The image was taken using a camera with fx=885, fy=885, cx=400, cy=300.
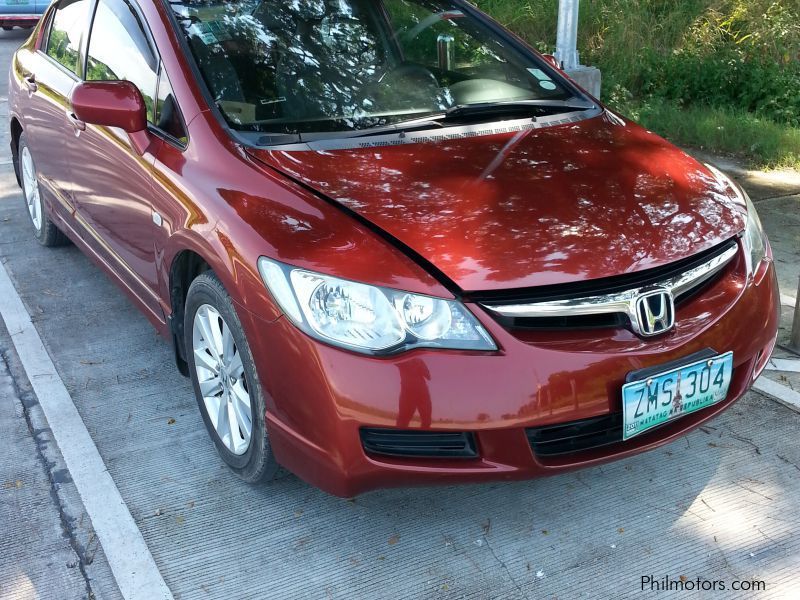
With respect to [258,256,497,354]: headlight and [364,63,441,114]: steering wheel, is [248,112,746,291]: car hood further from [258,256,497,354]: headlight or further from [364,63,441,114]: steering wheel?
[364,63,441,114]: steering wheel

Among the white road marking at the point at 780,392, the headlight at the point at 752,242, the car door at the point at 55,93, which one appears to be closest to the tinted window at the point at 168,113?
the car door at the point at 55,93

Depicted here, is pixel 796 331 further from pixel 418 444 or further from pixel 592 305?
pixel 418 444

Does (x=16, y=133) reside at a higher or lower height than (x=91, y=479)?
higher

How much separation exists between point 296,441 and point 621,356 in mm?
901

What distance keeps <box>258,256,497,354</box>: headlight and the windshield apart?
2.81 feet

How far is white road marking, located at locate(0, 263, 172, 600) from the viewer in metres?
2.48

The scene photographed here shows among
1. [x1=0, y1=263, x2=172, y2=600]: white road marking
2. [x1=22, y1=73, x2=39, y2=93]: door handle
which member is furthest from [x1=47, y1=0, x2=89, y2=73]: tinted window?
[x1=0, y1=263, x2=172, y2=600]: white road marking

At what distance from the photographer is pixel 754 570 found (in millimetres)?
2471

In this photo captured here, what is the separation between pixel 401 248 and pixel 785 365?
2.05 m

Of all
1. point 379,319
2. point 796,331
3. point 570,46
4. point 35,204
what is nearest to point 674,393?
point 379,319

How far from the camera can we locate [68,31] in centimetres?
421

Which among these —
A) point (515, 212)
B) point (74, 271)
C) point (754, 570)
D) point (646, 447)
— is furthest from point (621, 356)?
point (74, 271)

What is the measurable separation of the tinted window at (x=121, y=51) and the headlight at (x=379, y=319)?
127cm

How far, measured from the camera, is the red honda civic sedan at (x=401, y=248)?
2268 mm
